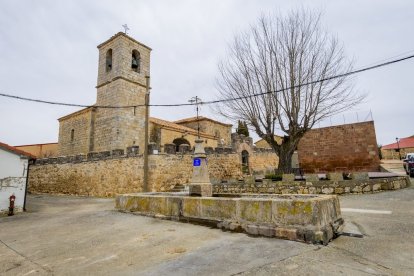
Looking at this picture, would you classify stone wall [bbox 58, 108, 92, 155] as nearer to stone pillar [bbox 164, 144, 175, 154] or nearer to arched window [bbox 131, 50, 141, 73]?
arched window [bbox 131, 50, 141, 73]

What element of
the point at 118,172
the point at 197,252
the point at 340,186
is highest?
the point at 118,172

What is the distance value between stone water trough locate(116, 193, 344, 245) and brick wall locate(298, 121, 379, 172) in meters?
9.02

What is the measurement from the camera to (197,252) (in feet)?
10.1

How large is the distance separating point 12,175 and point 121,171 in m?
5.45

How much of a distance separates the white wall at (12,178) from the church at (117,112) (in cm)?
767

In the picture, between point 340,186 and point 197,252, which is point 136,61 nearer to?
point 340,186

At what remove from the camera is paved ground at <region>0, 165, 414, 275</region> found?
2.49 meters

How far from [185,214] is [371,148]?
34.6ft

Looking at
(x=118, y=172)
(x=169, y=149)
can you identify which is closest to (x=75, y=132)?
(x=118, y=172)

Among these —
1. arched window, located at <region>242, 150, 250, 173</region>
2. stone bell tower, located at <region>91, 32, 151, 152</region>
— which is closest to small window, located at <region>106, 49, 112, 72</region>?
stone bell tower, located at <region>91, 32, 151, 152</region>

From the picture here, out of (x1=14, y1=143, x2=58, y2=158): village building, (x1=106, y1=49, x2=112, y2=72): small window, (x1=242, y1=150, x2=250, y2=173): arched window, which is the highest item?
(x1=106, y1=49, x2=112, y2=72): small window

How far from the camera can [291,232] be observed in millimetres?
3469

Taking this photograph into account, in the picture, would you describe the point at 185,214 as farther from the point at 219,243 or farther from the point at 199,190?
the point at 219,243

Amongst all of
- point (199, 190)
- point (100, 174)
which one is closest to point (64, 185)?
point (100, 174)
